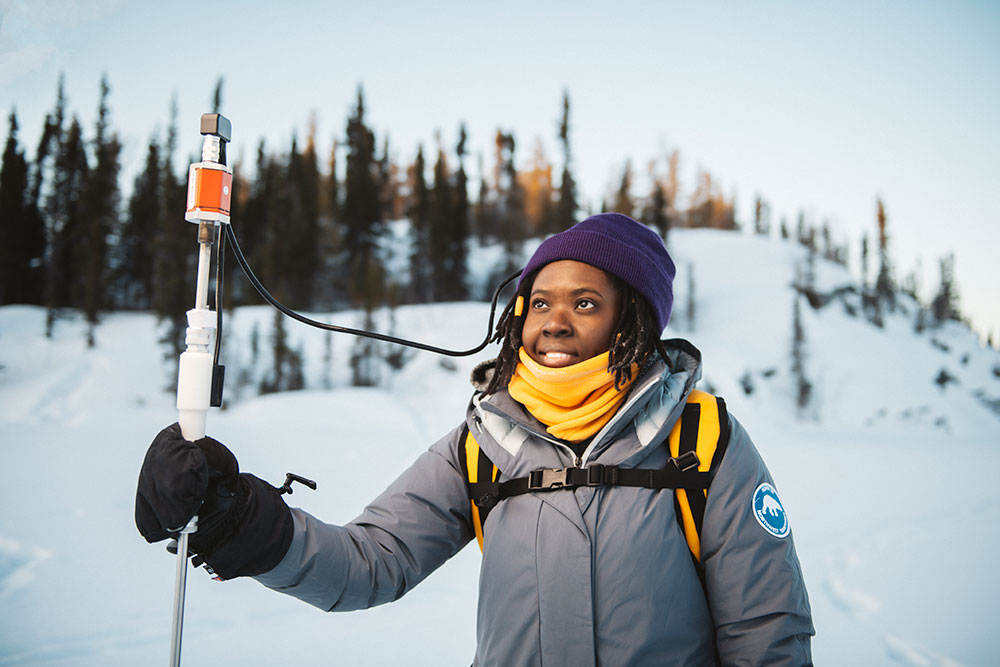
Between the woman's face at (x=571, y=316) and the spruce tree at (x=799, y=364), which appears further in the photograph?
the spruce tree at (x=799, y=364)

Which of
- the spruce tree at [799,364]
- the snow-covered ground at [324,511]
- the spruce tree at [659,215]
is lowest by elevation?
the snow-covered ground at [324,511]

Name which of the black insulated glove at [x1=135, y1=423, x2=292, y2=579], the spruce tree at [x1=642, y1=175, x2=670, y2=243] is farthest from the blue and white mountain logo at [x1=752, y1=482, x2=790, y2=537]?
the spruce tree at [x1=642, y1=175, x2=670, y2=243]

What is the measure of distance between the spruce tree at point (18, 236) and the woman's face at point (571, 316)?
28.1 m

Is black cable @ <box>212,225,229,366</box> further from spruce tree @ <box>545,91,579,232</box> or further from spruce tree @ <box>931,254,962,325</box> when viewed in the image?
spruce tree @ <box>931,254,962,325</box>

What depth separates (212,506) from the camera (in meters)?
1.33

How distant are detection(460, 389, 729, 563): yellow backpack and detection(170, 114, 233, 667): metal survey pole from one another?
0.77 metres

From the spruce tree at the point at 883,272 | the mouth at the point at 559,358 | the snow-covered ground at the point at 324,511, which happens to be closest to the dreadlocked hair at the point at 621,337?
the mouth at the point at 559,358

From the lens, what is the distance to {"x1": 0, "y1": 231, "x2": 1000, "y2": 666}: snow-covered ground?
3938 millimetres

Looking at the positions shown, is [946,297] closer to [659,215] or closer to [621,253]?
[659,215]

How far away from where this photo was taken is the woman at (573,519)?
1.40 m

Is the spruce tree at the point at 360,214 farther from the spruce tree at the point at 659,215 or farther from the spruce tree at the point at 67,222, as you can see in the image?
the spruce tree at the point at 659,215

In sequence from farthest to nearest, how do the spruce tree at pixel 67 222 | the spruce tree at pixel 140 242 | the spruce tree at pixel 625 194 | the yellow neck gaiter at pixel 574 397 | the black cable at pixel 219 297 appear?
the spruce tree at pixel 625 194 → the spruce tree at pixel 140 242 → the spruce tree at pixel 67 222 → the yellow neck gaiter at pixel 574 397 → the black cable at pixel 219 297

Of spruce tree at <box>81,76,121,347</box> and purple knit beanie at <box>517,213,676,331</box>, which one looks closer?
purple knit beanie at <box>517,213,676,331</box>

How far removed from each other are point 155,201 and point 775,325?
97.1ft
